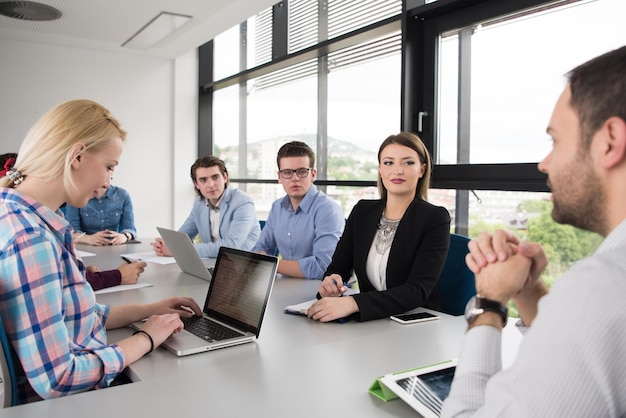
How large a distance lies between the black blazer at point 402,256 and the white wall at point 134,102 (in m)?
4.06

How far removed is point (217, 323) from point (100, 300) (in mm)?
681

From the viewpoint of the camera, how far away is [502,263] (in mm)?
1042

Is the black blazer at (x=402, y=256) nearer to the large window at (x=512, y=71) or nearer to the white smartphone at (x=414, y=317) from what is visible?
the white smartphone at (x=414, y=317)

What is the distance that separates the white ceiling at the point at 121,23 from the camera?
411cm

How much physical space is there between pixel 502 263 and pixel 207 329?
3.25ft

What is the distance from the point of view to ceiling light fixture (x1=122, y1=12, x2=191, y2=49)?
173 inches

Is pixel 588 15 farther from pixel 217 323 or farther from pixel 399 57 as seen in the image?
pixel 217 323

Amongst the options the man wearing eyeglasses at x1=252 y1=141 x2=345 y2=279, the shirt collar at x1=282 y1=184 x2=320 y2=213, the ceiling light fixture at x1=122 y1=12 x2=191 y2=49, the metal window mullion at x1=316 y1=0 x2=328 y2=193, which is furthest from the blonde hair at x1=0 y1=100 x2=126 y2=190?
the ceiling light fixture at x1=122 y1=12 x2=191 y2=49

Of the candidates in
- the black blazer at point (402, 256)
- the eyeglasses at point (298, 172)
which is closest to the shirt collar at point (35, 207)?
the black blazer at point (402, 256)

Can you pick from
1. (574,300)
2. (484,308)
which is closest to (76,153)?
(484,308)

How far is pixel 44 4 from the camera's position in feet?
13.5

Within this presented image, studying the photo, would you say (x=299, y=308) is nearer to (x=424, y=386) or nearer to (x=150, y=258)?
(x=424, y=386)

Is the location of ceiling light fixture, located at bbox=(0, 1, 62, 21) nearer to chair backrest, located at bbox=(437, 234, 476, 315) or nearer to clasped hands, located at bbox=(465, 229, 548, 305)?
chair backrest, located at bbox=(437, 234, 476, 315)

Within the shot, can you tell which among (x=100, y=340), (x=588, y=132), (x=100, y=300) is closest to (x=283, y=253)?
(x=100, y=300)
